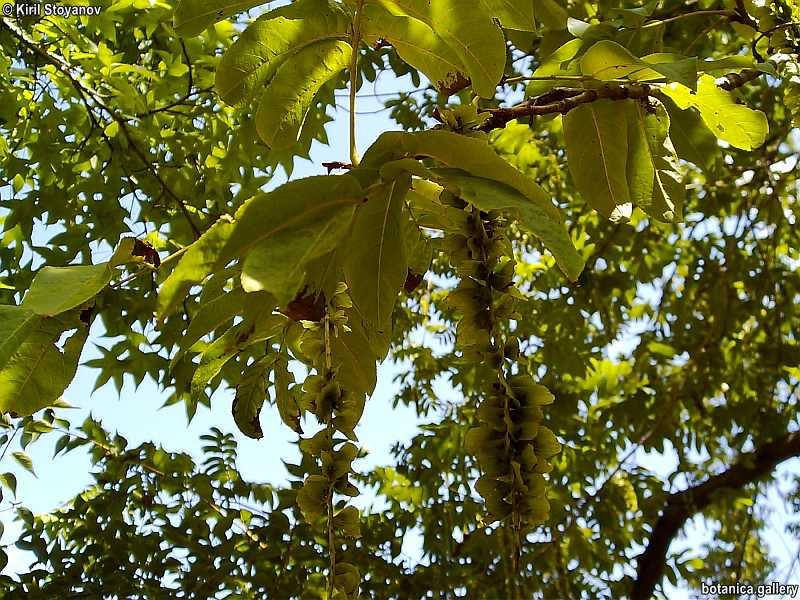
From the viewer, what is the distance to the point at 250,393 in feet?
3.48

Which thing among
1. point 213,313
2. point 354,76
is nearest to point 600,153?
point 354,76

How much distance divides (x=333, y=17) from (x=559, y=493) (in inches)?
92.2

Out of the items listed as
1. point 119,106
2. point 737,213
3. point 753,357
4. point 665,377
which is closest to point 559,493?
point 665,377

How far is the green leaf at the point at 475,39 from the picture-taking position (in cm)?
88

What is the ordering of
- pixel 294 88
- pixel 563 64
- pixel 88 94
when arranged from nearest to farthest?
pixel 294 88 → pixel 563 64 → pixel 88 94

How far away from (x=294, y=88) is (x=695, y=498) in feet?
9.97

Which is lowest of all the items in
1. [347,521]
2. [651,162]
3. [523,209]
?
[347,521]

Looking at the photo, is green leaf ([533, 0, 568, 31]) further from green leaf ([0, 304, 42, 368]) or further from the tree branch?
the tree branch

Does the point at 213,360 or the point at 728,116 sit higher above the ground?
the point at 728,116

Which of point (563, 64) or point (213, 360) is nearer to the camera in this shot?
point (213, 360)

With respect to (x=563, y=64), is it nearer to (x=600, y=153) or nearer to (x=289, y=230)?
(x=600, y=153)

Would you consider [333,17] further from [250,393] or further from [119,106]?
[119,106]

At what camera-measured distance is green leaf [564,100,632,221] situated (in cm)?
103

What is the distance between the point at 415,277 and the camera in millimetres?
978
